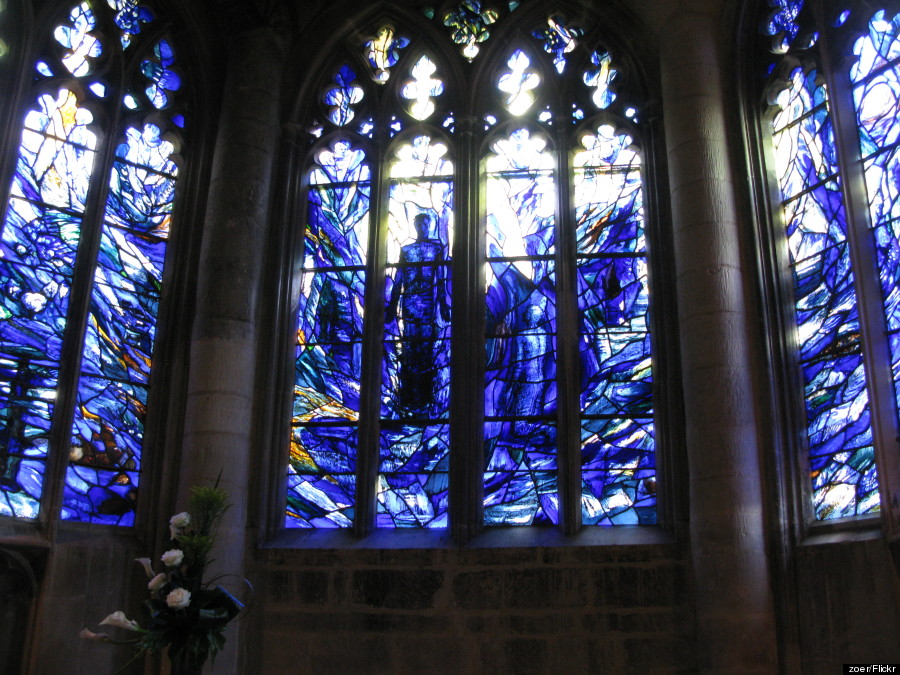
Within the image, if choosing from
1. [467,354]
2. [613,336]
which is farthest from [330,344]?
[613,336]

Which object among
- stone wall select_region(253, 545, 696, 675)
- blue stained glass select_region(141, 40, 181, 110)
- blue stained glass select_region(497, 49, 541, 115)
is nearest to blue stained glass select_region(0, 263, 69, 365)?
blue stained glass select_region(141, 40, 181, 110)

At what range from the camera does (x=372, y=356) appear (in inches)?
348

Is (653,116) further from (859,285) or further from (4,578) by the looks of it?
(4,578)

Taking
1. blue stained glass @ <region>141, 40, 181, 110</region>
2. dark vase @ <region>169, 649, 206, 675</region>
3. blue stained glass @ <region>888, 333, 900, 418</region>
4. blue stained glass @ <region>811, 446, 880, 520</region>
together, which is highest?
blue stained glass @ <region>141, 40, 181, 110</region>

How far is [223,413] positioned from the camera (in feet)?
26.2

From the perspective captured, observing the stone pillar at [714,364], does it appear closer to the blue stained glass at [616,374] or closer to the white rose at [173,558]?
the blue stained glass at [616,374]

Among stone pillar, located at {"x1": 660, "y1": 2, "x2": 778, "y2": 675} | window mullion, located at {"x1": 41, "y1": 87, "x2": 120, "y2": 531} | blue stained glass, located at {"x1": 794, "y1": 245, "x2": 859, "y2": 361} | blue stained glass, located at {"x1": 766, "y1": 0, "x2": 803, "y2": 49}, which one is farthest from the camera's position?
blue stained glass, located at {"x1": 766, "y1": 0, "x2": 803, "y2": 49}

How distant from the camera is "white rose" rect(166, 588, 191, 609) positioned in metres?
5.71

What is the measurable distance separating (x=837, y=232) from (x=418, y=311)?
329 cm

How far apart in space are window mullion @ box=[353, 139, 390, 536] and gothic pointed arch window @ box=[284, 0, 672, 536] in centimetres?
2

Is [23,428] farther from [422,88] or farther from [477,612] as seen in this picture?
[422,88]

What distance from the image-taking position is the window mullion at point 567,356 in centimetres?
815

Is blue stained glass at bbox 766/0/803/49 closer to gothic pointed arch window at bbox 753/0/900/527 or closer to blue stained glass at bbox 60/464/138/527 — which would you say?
gothic pointed arch window at bbox 753/0/900/527

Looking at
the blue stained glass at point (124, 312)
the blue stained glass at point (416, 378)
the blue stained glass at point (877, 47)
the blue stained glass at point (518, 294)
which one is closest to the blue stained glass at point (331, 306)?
the blue stained glass at point (416, 378)
